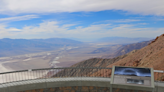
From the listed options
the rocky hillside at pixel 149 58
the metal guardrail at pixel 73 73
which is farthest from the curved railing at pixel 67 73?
the rocky hillside at pixel 149 58

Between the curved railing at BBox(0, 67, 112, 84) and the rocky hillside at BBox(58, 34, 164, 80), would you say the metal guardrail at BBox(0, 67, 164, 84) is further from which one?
the rocky hillside at BBox(58, 34, 164, 80)

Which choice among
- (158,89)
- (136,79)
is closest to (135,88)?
(136,79)

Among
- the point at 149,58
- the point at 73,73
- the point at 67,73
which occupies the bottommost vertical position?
the point at 73,73

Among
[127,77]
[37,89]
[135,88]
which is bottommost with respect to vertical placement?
[37,89]

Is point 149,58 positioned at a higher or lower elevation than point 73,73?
higher

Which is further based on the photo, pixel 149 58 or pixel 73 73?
pixel 73 73

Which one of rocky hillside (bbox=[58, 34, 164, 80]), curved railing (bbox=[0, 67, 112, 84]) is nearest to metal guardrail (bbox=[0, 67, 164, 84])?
curved railing (bbox=[0, 67, 112, 84])

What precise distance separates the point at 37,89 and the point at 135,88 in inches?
237

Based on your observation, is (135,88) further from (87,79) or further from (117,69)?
(87,79)

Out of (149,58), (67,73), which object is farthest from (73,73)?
(149,58)

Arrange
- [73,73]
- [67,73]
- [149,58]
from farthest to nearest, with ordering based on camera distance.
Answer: [73,73] → [67,73] → [149,58]

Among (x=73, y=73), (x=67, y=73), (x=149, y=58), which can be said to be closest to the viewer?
(x=149, y=58)

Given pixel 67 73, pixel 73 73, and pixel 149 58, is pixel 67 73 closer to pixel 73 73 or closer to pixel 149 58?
pixel 73 73

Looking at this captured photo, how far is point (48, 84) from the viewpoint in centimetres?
954
